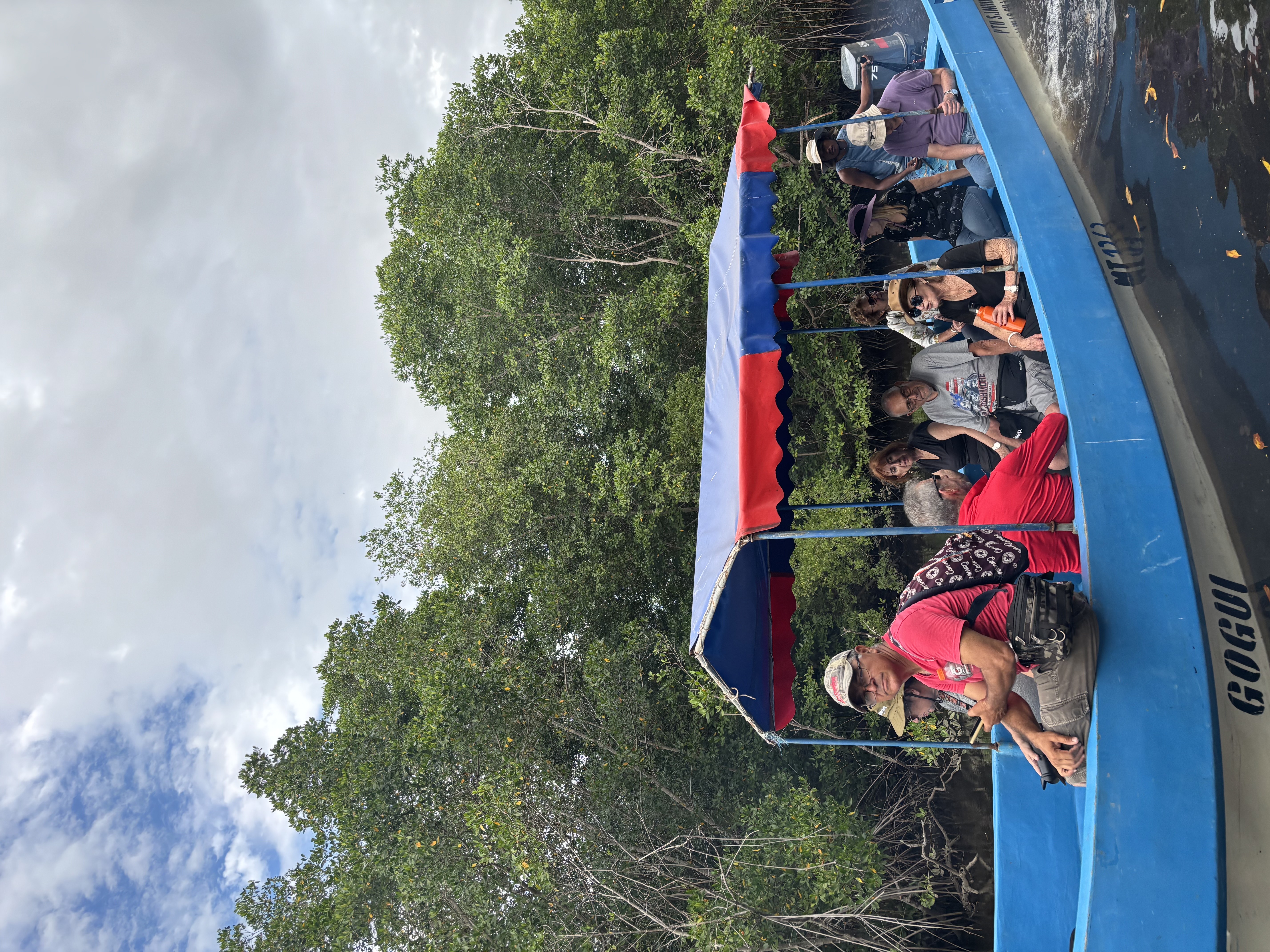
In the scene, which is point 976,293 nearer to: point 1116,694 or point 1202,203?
point 1202,203

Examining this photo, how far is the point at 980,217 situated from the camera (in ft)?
17.0

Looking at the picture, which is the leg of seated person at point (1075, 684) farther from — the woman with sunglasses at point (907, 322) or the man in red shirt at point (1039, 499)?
the woman with sunglasses at point (907, 322)

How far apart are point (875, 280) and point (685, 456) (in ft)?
17.0

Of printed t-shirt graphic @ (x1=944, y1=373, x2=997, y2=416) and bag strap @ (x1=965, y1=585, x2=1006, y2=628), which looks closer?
bag strap @ (x1=965, y1=585, x2=1006, y2=628)

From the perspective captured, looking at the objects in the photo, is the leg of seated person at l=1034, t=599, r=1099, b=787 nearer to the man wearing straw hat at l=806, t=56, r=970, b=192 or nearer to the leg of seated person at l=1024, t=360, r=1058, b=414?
the leg of seated person at l=1024, t=360, r=1058, b=414

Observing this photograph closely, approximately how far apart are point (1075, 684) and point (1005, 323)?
2474 mm

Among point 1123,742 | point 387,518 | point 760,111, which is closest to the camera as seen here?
point 1123,742

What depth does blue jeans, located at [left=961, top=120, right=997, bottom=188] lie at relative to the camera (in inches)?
201

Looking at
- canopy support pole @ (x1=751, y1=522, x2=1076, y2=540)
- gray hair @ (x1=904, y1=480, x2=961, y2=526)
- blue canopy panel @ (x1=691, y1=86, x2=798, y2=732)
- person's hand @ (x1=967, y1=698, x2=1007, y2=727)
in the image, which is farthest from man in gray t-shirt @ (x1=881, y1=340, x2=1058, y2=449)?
person's hand @ (x1=967, y1=698, x2=1007, y2=727)

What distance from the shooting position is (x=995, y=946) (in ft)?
13.9

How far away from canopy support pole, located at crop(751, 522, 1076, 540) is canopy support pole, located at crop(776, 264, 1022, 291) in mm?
1680

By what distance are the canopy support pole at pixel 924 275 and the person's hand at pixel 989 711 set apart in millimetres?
2549

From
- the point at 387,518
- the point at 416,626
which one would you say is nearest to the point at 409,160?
the point at 387,518

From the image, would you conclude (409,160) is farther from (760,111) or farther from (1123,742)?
(1123,742)
